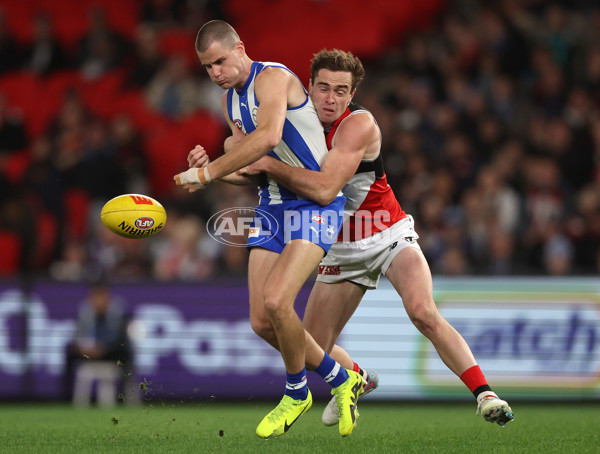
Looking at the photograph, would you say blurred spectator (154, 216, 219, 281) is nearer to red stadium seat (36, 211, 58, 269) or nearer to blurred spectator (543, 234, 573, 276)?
red stadium seat (36, 211, 58, 269)

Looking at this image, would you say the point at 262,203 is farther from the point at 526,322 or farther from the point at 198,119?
the point at 198,119

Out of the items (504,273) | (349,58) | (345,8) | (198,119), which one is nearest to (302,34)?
(345,8)

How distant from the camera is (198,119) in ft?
46.0

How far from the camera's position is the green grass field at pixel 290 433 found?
618 centimetres

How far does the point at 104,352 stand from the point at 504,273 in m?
4.86

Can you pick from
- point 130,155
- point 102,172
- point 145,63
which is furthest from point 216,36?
point 145,63

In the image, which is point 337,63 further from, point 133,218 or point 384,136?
point 384,136

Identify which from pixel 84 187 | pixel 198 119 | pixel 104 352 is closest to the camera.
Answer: pixel 104 352

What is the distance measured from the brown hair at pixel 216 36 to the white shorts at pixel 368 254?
1716 mm

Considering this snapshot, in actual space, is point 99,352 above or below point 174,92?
below

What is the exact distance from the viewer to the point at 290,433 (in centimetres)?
718

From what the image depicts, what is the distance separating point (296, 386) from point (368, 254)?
1.13 meters

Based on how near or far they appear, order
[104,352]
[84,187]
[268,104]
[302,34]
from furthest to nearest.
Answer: [302,34] → [84,187] → [104,352] → [268,104]

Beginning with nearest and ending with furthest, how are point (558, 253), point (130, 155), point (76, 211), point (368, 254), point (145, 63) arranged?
point (368, 254) → point (558, 253) → point (130, 155) → point (76, 211) → point (145, 63)
